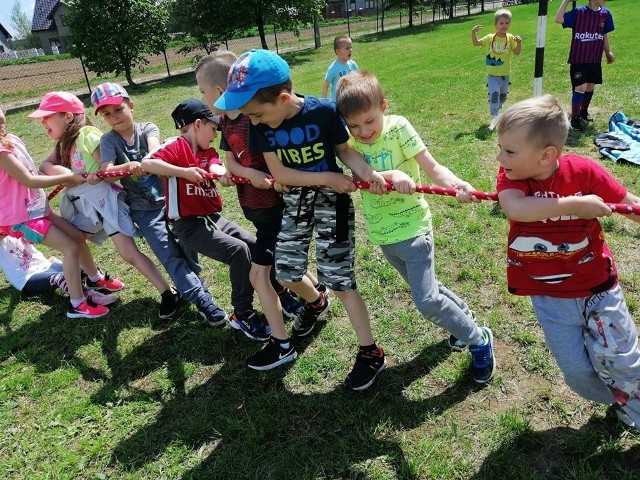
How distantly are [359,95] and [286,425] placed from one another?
75.7 inches

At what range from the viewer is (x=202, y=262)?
202 inches

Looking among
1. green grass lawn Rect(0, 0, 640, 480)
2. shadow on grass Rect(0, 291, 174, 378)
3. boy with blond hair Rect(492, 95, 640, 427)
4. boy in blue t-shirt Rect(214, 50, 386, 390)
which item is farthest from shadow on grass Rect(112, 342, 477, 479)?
shadow on grass Rect(0, 291, 174, 378)

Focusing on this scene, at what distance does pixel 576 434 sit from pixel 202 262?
3692 mm

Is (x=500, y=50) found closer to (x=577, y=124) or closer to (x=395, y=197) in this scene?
(x=577, y=124)

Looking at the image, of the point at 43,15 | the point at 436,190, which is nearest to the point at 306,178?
the point at 436,190

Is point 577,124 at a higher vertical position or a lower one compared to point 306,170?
lower

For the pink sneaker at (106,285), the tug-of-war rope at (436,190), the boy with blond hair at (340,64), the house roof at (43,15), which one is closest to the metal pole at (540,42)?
the boy with blond hair at (340,64)

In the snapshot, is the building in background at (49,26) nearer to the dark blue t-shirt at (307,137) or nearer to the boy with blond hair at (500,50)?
the boy with blond hair at (500,50)

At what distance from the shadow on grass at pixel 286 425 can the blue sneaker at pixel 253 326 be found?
1.27 ft

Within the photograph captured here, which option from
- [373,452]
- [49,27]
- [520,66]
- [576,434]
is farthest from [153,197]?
[49,27]

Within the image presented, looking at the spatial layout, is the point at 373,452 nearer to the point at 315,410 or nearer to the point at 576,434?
the point at 315,410

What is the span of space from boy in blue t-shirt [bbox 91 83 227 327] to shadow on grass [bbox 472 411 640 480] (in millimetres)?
2288

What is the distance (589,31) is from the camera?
747 centimetres

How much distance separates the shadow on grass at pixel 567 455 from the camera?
7.77 ft
